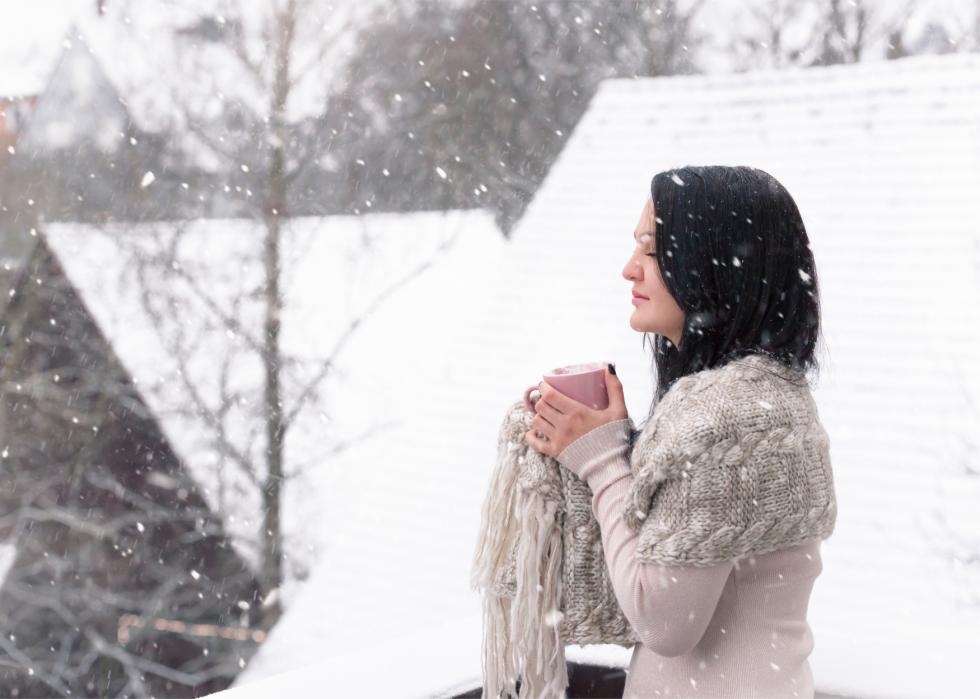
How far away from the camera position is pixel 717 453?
2.88 feet

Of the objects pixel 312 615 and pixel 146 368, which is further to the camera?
pixel 146 368

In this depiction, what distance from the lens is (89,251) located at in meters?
5.28

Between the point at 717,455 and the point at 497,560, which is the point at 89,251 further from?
the point at 717,455

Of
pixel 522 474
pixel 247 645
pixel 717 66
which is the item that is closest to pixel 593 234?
pixel 717 66

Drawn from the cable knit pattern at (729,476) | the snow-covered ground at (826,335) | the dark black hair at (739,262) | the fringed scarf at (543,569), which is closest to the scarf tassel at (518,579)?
the fringed scarf at (543,569)

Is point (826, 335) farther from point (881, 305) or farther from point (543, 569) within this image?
point (543, 569)

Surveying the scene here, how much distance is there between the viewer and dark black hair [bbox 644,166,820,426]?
3.25ft

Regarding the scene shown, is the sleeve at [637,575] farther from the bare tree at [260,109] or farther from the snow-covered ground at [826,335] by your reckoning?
the bare tree at [260,109]

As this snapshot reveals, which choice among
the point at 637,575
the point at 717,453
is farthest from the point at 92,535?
the point at 717,453

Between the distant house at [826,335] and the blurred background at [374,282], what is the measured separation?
0.02 m

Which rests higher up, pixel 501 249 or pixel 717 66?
pixel 717 66

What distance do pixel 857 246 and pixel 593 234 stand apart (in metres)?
1.25

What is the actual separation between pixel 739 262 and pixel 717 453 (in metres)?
0.27

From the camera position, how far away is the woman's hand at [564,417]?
1022 mm
